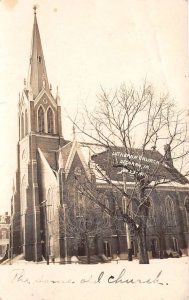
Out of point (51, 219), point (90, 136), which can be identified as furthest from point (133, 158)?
point (51, 219)

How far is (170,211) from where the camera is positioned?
269cm

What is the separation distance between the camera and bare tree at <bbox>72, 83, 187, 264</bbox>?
7.96ft

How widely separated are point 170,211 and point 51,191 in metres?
0.91

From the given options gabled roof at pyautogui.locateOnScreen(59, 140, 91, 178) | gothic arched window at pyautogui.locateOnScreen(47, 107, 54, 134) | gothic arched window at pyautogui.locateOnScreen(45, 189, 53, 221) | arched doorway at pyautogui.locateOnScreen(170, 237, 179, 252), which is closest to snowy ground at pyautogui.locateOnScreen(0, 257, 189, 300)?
arched doorway at pyautogui.locateOnScreen(170, 237, 179, 252)

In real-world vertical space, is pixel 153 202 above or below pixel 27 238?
above

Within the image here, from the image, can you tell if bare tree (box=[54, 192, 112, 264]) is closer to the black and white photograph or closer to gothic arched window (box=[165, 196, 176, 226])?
the black and white photograph

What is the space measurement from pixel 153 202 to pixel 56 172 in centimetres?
73

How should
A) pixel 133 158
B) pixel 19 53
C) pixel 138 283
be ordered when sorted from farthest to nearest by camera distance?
pixel 133 158 → pixel 19 53 → pixel 138 283

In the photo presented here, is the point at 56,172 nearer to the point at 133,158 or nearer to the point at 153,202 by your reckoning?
the point at 133,158

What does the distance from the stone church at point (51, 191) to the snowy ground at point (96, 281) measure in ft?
0.31

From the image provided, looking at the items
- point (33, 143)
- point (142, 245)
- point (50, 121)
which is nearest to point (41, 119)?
point (50, 121)

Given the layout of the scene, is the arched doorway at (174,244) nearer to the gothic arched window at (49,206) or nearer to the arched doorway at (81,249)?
the arched doorway at (81,249)

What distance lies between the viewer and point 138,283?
215 cm

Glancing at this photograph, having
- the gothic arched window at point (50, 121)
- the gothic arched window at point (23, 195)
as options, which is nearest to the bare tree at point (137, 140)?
the gothic arched window at point (50, 121)
